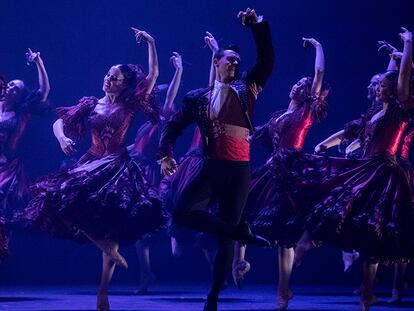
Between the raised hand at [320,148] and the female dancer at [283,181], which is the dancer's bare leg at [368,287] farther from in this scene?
the raised hand at [320,148]

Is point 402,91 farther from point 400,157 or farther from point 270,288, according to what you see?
point 270,288

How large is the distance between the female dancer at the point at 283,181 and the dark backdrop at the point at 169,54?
2.33 metres

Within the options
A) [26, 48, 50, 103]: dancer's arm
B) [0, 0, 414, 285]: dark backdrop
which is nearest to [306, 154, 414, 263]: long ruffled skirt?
[26, 48, 50, 103]: dancer's arm

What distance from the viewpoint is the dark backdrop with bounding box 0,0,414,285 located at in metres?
9.09

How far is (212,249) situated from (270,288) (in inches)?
43.5

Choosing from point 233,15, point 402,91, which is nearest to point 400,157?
point 402,91

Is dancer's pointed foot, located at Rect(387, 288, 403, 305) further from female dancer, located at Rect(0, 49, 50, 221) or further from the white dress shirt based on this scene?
female dancer, located at Rect(0, 49, 50, 221)

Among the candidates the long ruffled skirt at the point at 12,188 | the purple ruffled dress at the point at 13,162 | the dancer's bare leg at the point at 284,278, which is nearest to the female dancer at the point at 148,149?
the purple ruffled dress at the point at 13,162

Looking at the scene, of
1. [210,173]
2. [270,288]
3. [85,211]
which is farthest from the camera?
[270,288]

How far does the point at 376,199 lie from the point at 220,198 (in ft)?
4.85

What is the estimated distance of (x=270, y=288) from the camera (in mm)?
8570

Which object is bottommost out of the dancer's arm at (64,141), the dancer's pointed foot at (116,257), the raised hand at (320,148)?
the dancer's pointed foot at (116,257)

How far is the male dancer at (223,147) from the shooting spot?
4.35 m

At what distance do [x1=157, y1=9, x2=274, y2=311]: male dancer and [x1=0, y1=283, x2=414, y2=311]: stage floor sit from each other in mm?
1438
